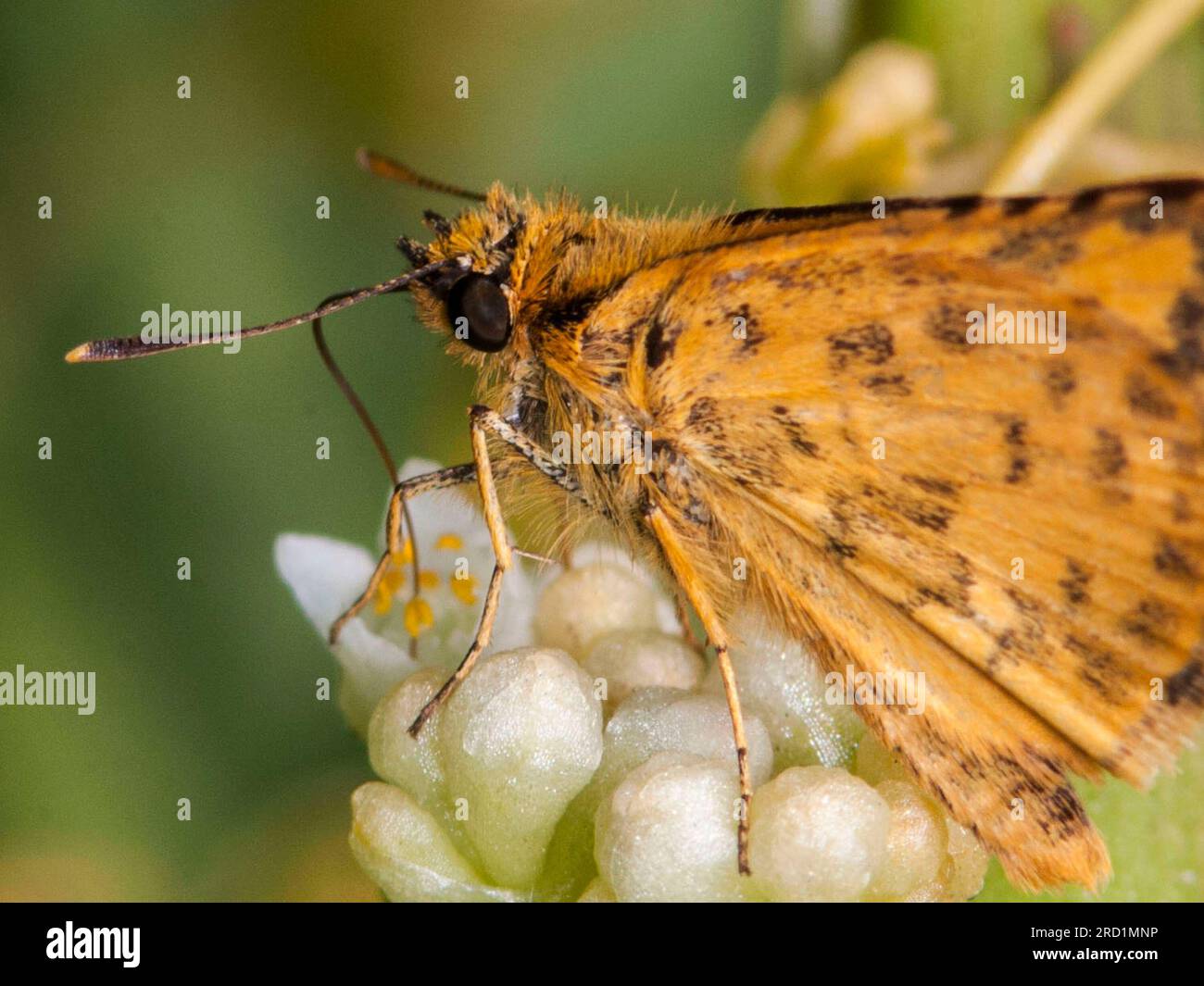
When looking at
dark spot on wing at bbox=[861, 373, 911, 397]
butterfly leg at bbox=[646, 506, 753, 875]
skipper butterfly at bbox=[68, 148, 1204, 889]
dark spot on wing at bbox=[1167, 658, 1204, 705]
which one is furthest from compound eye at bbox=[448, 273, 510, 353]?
dark spot on wing at bbox=[1167, 658, 1204, 705]

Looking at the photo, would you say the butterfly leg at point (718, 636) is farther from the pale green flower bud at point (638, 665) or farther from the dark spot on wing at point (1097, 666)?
the dark spot on wing at point (1097, 666)

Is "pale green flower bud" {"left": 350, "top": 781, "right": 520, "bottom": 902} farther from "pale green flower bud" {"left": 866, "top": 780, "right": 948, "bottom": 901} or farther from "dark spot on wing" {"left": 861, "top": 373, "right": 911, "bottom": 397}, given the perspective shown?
"dark spot on wing" {"left": 861, "top": 373, "right": 911, "bottom": 397}

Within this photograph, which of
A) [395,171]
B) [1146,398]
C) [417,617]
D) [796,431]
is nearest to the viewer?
[1146,398]

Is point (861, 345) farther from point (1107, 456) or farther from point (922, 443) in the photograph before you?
point (1107, 456)

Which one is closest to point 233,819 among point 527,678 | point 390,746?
point 390,746

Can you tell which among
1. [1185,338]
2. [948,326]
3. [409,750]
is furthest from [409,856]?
[1185,338]

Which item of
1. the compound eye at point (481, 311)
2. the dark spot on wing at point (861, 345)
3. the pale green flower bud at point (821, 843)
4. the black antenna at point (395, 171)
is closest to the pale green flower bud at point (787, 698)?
the pale green flower bud at point (821, 843)
